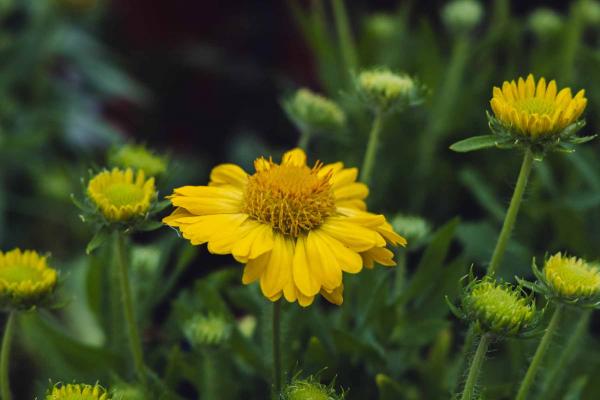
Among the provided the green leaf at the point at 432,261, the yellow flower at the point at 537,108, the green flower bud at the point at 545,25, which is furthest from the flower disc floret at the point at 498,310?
the green flower bud at the point at 545,25

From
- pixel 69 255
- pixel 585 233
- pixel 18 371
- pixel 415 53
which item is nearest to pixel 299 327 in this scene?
pixel 585 233

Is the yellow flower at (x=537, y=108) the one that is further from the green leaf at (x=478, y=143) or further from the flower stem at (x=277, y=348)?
the flower stem at (x=277, y=348)

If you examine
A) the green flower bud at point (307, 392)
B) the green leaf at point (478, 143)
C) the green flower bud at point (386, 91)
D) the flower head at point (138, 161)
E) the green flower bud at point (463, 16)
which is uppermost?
the green flower bud at point (463, 16)

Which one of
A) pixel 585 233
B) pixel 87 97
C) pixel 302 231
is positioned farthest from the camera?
pixel 87 97

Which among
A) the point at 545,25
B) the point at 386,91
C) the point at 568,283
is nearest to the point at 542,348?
the point at 568,283

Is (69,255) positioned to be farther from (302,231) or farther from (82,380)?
(302,231)

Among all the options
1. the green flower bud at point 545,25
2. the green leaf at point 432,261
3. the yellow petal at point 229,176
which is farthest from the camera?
the green flower bud at point 545,25

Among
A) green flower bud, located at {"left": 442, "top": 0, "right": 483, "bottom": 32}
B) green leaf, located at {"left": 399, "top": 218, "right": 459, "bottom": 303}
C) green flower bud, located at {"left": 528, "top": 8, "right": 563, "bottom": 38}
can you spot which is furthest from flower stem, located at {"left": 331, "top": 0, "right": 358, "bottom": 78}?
green leaf, located at {"left": 399, "top": 218, "right": 459, "bottom": 303}
